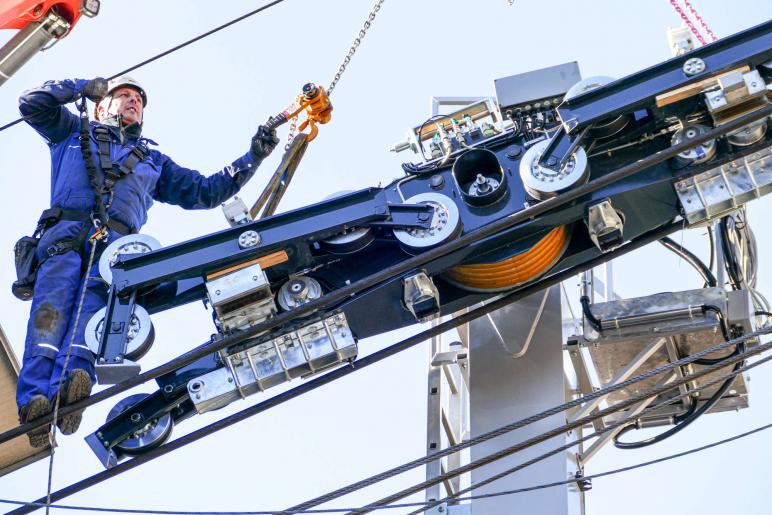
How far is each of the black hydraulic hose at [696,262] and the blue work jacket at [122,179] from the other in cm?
284

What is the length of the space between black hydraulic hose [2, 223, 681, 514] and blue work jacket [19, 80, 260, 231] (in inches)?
68.4

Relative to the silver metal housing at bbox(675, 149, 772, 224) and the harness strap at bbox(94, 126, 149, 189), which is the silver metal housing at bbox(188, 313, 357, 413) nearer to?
the harness strap at bbox(94, 126, 149, 189)

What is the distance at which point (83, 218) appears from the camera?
334 inches

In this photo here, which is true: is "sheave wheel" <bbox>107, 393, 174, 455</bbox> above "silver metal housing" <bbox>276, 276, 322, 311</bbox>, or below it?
below

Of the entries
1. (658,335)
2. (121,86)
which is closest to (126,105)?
(121,86)

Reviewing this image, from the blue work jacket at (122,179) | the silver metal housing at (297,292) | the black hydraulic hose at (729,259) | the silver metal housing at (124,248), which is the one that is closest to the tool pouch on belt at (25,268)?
the blue work jacket at (122,179)

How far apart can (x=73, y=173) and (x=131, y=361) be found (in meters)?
1.80

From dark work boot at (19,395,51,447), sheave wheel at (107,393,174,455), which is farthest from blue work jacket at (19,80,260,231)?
dark work boot at (19,395,51,447)

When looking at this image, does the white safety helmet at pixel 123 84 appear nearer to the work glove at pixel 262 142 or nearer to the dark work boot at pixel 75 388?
the work glove at pixel 262 142

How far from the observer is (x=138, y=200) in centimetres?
895

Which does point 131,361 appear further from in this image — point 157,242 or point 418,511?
point 418,511

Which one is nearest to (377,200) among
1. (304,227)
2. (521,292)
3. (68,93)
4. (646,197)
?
(304,227)

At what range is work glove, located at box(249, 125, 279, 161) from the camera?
9359 mm

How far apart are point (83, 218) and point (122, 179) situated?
505mm
